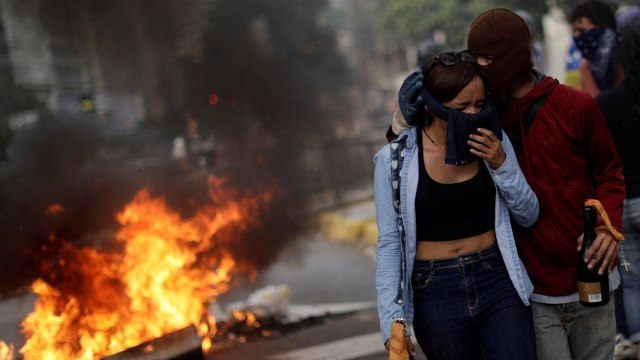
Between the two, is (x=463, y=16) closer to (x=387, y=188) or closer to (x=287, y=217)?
(x=287, y=217)

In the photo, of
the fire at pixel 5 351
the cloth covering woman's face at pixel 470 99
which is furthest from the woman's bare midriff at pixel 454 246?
the fire at pixel 5 351

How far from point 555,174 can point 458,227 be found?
1.39 feet

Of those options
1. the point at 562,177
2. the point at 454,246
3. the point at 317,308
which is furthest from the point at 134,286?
the point at 562,177

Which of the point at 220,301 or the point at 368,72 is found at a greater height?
the point at 368,72

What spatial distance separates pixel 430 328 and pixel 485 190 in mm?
537

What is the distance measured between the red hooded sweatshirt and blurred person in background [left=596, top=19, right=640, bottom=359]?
3.25ft

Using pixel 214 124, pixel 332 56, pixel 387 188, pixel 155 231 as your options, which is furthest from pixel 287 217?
pixel 387 188

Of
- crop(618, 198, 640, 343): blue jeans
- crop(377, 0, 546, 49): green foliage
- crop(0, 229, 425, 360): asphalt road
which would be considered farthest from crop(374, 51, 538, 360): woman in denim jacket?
crop(377, 0, 546, 49): green foliage

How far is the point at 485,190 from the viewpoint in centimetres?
239

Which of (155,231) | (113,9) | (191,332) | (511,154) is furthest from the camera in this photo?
(113,9)

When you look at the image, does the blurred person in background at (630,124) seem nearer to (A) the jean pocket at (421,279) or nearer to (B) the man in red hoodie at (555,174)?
(B) the man in red hoodie at (555,174)

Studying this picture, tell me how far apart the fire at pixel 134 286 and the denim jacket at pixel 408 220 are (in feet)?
8.81

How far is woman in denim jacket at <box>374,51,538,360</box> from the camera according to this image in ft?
7.54

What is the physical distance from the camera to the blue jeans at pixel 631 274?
11.8 ft
